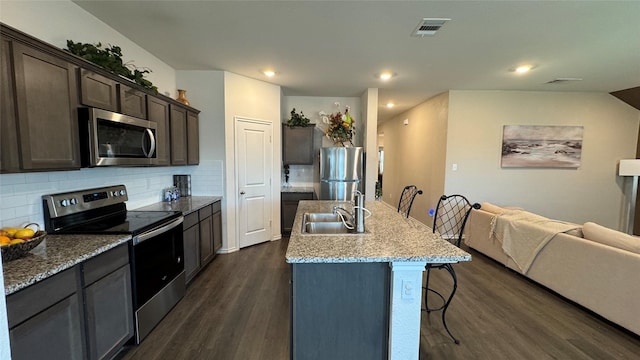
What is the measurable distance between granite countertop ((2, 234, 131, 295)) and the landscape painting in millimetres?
5467

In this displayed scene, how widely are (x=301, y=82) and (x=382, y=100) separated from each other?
1.95 m

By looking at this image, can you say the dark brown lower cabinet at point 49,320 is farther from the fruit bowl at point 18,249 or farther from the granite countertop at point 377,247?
the granite countertop at point 377,247

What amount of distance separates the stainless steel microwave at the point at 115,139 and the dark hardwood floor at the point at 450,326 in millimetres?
1410

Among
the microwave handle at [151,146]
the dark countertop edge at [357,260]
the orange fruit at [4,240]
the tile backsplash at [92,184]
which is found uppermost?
the microwave handle at [151,146]

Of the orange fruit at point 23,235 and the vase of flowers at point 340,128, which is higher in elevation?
the vase of flowers at point 340,128

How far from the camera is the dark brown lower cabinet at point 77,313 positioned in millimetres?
1175

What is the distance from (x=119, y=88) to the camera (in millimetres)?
2123

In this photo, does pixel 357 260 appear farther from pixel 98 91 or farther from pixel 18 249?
pixel 98 91

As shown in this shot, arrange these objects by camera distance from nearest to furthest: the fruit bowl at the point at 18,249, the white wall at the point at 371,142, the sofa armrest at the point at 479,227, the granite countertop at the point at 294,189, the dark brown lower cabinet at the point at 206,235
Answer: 1. the fruit bowl at the point at 18,249
2. the dark brown lower cabinet at the point at 206,235
3. the sofa armrest at the point at 479,227
4. the white wall at the point at 371,142
5. the granite countertop at the point at 294,189

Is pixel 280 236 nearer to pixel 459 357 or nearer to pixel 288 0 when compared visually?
pixel 459 357

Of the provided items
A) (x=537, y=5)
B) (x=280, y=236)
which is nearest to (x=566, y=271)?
(x=537, y=5)

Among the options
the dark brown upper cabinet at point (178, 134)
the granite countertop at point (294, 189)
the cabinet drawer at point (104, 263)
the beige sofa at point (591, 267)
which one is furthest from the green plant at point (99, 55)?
the beige sofa at point (591, 267)

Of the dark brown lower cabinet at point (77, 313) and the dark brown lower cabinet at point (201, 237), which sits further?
the dark brown lower cabinet at point (201, 237)

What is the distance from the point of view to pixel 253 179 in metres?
4.11
